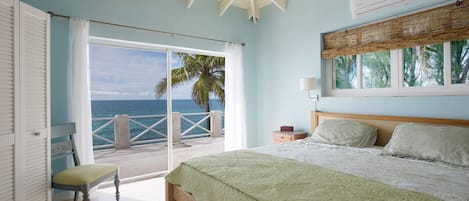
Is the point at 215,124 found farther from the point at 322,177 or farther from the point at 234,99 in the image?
the point at 322,177

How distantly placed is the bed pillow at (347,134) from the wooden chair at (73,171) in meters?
2.33

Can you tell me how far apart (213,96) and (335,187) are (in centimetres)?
344

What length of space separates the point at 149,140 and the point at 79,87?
Result: 7.71ft

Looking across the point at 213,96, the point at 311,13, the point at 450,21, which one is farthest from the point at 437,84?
the point at 213,96

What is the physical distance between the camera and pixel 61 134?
2.66 m

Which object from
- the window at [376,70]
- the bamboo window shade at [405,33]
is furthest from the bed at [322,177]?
the bamboo window shade at [405,33]

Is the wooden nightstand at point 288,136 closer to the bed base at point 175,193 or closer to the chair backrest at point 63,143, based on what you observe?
the bed base at point 175,193

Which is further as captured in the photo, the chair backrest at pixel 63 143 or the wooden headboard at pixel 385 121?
the chair backrest at pixel 63 143

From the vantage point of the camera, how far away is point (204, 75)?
4.57 metres

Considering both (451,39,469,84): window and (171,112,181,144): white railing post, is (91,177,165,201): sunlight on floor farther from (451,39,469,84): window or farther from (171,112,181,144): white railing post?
(451,39,469,84): window

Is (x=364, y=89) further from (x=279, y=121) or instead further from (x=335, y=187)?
(x=335, y=187)

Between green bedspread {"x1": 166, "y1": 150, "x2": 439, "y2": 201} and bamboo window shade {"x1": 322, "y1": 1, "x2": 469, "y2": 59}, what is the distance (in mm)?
1933

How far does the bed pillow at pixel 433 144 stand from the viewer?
192cm

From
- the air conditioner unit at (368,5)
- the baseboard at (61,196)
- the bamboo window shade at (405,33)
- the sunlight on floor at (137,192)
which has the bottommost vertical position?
the sunlight on floor at (137,192)
